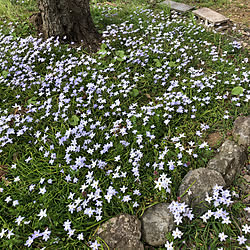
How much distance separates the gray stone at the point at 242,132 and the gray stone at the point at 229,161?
92 millimetres

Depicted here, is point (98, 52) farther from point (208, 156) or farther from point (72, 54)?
point (208, 156)

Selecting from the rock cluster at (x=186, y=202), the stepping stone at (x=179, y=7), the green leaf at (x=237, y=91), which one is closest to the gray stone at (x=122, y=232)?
the rock cluster at (x=186, y=202)

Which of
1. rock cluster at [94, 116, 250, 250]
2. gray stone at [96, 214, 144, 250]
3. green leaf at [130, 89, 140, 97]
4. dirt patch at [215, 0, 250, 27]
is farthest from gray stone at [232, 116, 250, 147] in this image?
dirt patch at [215, 0, 250, 27]

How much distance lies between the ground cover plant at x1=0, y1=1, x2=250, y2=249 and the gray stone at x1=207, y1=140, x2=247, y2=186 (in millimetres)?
143

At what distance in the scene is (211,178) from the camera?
2469mm

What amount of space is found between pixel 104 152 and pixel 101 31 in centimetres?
313

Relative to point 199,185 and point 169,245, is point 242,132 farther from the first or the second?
point 169,245

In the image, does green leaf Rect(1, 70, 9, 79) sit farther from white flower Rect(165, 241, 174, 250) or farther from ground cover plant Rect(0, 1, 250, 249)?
white flower Rect(165, 241, 174, 250)

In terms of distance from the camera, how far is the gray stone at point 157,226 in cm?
223

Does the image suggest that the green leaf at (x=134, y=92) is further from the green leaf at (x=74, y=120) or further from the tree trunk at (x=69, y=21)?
the tree trunk at (x=69, y=21)

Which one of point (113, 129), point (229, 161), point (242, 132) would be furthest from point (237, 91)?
point (113, 129)

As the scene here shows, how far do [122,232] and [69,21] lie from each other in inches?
152

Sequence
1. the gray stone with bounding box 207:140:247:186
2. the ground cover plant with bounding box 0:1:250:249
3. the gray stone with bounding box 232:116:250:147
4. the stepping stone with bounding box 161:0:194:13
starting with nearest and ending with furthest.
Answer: the ground cover plant with bounding box 0:1:250:249 < the gray stone with bounding box 207:140:247:186 < the gray stone with bounding box 232:116:250:147 < the stepping stone with bounding box 161:0:194:13

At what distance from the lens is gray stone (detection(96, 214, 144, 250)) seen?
2.15 metres
